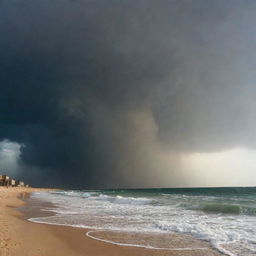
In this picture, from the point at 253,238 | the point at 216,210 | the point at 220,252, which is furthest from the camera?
the point at 216,210

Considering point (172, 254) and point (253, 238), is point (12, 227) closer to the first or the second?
point (172, 254)

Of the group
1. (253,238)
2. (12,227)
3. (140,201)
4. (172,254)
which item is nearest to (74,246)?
(172,254)

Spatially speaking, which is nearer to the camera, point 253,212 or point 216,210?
point 253,212

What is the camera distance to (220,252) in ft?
26.6

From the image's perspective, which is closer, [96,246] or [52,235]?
[96,246]

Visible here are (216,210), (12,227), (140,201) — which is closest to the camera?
(12,227)

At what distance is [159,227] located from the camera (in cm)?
1261

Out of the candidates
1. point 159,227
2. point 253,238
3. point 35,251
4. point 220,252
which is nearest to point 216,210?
point 159,227

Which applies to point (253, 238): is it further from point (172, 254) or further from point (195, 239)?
point (172, 254)

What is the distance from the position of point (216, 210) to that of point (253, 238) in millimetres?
11486

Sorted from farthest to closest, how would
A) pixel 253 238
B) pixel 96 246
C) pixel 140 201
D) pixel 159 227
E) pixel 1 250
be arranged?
pixel 140 201 → pixel 159 227 → pixel 253 238 → pixel 96 246 → pixel 1 250

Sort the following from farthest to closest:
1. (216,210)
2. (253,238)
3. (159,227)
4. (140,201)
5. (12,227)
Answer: (140,201) → (216,210) → (159,227) → (12,227) → (253,238)

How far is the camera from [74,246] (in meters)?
8.91

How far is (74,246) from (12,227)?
13.5ft
